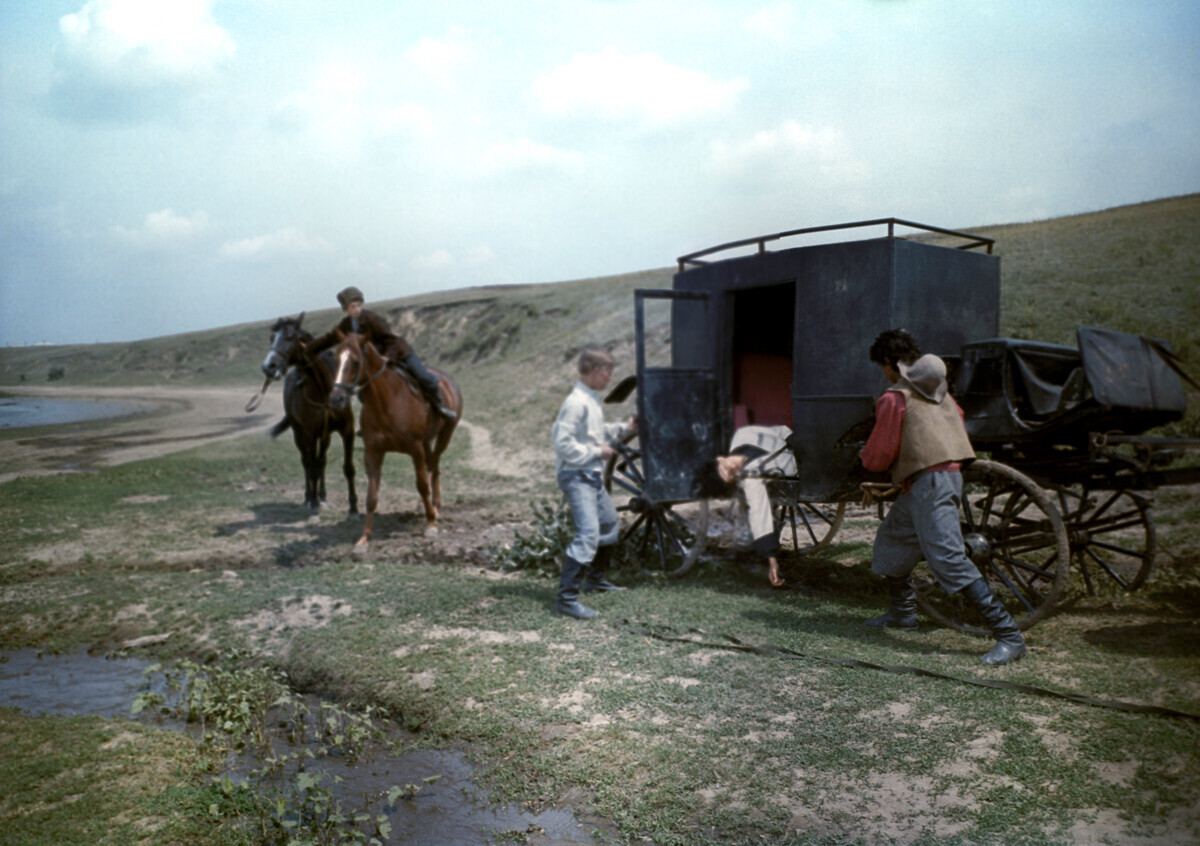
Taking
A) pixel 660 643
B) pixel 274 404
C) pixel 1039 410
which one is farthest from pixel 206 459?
pixel 274 404

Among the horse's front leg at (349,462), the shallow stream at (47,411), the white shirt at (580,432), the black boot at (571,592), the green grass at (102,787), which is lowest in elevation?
the green grass at (102,787)

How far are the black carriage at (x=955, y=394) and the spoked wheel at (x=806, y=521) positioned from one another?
0.32 feet

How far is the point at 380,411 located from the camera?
9281 mm

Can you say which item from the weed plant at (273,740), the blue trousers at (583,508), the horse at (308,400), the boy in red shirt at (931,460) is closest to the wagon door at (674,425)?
the blue trousers at (583,508)

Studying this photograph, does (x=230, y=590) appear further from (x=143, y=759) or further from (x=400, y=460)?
(x=400, y=460)

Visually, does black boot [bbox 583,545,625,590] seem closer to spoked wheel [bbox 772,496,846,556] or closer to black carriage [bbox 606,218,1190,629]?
black carriage [bbox 606,218,1190,629]

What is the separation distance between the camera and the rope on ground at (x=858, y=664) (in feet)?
12.0

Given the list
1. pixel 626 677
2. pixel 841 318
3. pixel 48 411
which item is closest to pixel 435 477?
pixel 48 411

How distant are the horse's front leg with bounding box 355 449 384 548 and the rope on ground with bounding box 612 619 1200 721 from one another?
4.37 m

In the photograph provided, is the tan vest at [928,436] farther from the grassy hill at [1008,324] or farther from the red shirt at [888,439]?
the grassy hill at [1008,324]

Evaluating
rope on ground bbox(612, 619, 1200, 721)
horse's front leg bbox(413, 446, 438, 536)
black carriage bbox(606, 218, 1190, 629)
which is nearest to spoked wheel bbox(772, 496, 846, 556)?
black carriage bbox(606, 218, 1190, 629)

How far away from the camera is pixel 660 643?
17.3ft

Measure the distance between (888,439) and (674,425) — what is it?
197 centimetres

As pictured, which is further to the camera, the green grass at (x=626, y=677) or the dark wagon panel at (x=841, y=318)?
the dark wagon panel at (x=841, y=318)
